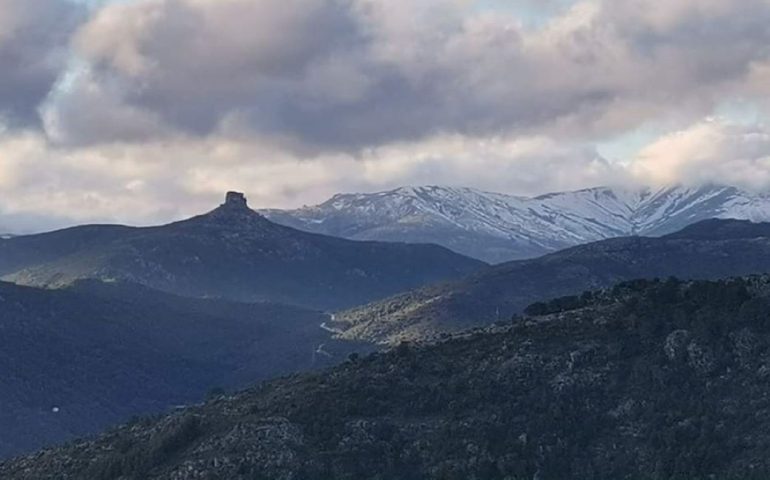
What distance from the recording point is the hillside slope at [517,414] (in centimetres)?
11444

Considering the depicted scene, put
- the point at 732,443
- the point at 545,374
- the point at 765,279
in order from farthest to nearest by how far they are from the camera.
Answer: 1. the point at 765,279
2. the point at 545,374
3. the point at 732,443

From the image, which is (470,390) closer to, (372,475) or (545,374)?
(545,374)

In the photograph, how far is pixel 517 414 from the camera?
123500 mm

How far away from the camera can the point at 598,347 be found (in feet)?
437

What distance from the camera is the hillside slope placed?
375 ft

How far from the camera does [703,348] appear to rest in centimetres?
12875

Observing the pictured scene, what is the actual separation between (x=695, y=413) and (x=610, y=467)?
421 inches

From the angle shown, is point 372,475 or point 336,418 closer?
point 372,475

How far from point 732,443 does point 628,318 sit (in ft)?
89.5

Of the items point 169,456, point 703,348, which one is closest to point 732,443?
point 703,348

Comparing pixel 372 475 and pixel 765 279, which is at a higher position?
pixel 765 279

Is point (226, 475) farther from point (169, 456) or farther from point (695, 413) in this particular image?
point (695, 413)

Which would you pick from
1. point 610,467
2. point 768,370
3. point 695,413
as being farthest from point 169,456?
point 768,370

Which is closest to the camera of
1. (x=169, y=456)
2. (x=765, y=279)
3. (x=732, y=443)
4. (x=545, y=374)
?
(x=732, y=443)
